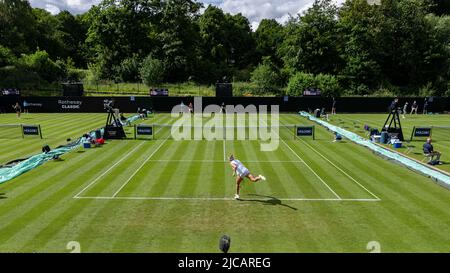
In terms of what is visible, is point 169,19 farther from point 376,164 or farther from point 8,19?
point 376,164

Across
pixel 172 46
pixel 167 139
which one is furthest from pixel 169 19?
pixel 167 139

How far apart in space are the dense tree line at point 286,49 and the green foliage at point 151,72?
204 millimetres

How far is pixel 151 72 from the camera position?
276 ft

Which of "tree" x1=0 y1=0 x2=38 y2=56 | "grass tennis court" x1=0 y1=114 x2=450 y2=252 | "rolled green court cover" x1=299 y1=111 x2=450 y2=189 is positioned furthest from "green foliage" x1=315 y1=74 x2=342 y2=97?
→ "tree" x1=0 y1=0 x2=38 y2=56

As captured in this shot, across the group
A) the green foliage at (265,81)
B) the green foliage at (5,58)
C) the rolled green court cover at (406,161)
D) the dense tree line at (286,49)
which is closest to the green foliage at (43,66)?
the dense tree line at (286,49)

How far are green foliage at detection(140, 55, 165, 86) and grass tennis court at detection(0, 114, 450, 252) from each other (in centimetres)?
5720

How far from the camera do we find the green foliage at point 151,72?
84.3 m

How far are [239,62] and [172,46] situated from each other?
2606cm

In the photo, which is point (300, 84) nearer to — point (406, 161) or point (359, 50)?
point (359, 50)

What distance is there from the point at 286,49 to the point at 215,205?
7779 cm

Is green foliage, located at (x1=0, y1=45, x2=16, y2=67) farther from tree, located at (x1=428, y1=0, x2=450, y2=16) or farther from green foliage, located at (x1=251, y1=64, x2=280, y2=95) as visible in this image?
tree, located at (x1=428, y1=0, x2=450, y2=16)

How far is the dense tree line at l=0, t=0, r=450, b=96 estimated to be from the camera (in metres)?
84.8

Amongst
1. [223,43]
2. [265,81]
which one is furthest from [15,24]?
[265,81]

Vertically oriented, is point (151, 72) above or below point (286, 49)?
below
